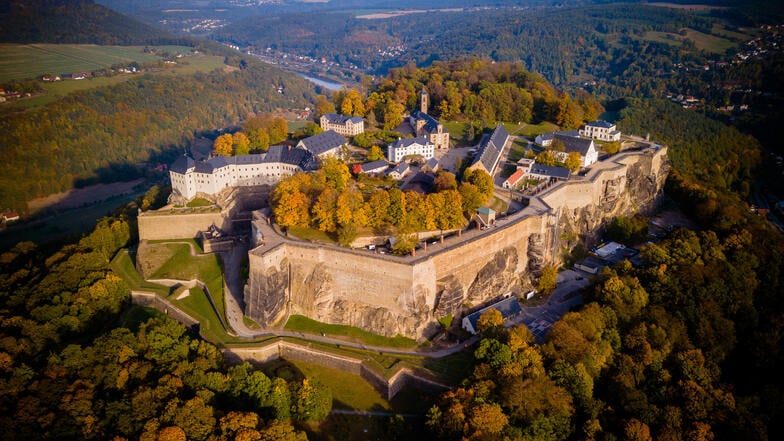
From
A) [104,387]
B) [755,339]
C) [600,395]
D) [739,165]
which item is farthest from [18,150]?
[739,165]

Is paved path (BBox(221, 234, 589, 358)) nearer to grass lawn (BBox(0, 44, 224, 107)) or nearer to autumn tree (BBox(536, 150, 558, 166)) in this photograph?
autumn tree (BBox(536, 150, 558, 166))

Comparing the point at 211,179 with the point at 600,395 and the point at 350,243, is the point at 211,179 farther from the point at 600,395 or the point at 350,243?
the point at 600,395

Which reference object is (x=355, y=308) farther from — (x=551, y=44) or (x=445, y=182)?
(x=551, y=44)

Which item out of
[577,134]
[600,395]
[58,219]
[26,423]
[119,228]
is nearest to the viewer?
[26,423]

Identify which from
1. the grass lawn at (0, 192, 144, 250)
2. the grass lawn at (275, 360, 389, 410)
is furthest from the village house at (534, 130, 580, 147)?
the grass lawn at (0, 192, 144, 250)

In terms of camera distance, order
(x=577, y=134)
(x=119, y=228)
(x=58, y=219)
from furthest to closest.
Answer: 1. (x=58, y=219)
2. (x=577, y=134)
3. (x=119, y=228)

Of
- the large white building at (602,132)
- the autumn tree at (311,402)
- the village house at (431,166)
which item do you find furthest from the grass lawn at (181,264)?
the large white building at (602,132)

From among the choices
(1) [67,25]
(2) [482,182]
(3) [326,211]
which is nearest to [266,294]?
(3) [326,211]
